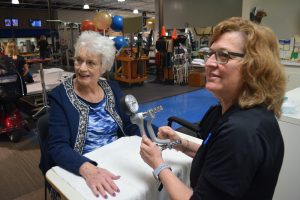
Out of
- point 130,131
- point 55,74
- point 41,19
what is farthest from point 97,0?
point 130,131

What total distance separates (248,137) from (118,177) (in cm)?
58

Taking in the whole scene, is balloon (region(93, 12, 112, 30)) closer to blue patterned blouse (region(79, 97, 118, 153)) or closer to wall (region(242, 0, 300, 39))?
wall (region(242, 0, 300, 39))

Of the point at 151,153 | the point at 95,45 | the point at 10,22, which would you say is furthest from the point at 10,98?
the point at 10,22

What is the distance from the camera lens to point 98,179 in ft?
3.35

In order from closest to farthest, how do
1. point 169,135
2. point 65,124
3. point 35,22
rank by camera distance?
point 169,135 < point 65,124 < point 35,22

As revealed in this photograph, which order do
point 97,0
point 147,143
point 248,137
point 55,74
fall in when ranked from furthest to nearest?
point 97,0 < point 55,74 < point 147,143 < point 248,137

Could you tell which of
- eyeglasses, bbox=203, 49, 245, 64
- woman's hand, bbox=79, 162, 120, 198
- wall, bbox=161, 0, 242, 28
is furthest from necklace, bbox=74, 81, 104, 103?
wall, bbox=161, 0, 242, 28

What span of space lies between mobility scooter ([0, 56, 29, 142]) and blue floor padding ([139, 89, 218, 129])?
197cm

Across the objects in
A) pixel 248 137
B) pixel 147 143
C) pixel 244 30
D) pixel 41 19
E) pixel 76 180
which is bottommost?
pixel 76 180

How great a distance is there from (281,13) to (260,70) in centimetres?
442

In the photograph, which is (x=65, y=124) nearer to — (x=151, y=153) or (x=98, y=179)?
(x=98, y=179)

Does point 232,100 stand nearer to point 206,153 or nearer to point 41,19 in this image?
point 206,153

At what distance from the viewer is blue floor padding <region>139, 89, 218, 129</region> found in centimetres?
427

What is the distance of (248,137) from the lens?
2.36 feet
